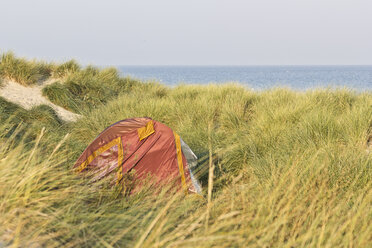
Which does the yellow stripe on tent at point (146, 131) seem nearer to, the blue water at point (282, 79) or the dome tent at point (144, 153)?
the dome tent at point (144, 153)

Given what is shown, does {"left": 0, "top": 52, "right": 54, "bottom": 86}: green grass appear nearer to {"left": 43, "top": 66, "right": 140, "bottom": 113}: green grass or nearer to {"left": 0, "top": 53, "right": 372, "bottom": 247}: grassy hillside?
{"left": 43, "top": 66, "right": 140, "bottom": 113}: green grass

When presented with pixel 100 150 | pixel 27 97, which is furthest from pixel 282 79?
pixel 100 150

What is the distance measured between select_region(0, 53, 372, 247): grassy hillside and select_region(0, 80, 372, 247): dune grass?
0.05 ft

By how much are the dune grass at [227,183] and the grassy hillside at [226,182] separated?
0.02 meters

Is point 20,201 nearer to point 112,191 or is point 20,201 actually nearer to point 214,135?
point 112,191

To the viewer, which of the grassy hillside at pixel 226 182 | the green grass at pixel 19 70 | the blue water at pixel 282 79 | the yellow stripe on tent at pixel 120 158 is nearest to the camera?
the grassy hillside at pixel 226 182

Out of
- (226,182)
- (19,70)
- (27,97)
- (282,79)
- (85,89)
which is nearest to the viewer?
(226,182)

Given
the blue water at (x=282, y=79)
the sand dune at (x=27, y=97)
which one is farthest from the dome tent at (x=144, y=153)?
the blue water at (x=282, y=79)

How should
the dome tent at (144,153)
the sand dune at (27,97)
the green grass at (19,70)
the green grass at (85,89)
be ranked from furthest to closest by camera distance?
the green grass at (19,70) → the green grass at (85,89) → the sand dune at (27,97) → the dome tent at (144,153)

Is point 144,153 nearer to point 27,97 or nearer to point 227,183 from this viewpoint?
point 227,183

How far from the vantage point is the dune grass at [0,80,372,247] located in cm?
226

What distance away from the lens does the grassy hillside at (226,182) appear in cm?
226

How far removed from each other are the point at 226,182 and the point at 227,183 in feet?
4.39

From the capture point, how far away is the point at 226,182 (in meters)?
3.56
